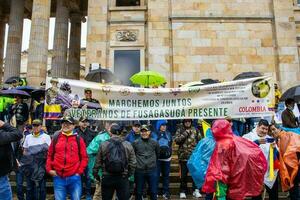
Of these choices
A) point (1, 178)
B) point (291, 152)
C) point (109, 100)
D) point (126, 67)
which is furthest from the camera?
point (126, 67)

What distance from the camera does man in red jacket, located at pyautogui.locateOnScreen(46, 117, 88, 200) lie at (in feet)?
24.0

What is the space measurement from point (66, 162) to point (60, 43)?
742 inches

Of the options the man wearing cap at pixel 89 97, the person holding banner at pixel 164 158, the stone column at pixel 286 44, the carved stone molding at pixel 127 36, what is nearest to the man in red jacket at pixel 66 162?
the person holding banner at pixel 164 158

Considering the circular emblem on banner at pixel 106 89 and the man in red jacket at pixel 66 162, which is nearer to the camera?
the man in red jacket at pixel 66 162

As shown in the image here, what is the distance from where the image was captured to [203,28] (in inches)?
801

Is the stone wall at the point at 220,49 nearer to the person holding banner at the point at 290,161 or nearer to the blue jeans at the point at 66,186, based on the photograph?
the person holding banner at the point at 290,161

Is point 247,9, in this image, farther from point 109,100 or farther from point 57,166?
point 57,166

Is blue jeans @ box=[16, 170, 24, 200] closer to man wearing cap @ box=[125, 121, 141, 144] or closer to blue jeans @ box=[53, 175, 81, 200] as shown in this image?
blue jeans @ box=[53, 175, 81, 200]

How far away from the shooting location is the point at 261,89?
Answer: 1120cm

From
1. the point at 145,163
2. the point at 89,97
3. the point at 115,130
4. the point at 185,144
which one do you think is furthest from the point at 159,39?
the point at 115,130

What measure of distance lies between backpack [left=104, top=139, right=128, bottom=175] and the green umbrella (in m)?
7.06

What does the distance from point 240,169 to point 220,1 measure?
17.0 m

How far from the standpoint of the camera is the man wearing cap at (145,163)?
8.80 m

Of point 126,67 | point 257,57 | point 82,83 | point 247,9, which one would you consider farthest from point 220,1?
point 82,83
